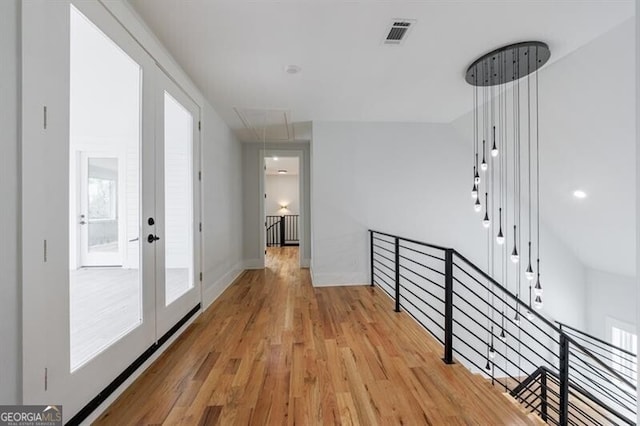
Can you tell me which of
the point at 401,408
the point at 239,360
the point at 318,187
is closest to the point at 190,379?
the point at 239,360

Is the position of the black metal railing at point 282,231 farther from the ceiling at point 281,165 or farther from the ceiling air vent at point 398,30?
the ceiling air vent at point 398,30

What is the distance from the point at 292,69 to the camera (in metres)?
2.68

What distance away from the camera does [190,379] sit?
185 cm

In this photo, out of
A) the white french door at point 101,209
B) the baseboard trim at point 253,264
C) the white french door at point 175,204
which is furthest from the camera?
the baseboard trim at point 253,264

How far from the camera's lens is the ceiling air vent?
202 centimetres

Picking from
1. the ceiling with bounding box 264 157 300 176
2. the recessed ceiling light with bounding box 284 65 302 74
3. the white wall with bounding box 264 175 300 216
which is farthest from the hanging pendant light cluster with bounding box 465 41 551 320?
the white wall with bounding box 264 175 300 216

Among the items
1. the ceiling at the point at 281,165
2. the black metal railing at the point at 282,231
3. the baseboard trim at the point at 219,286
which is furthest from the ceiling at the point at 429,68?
the black metal railing at the point at 282,231

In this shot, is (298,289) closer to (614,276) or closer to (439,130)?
(439,130)

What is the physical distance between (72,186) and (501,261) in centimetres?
561

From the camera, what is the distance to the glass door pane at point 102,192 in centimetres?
149

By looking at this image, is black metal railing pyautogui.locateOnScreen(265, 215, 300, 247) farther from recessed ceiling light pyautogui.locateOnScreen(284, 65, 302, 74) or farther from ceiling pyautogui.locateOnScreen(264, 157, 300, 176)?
recessed ceiling light pyautogui.locateOnScreen(284, 65, 302, 74)

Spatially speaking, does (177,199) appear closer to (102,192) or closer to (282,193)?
(102,192)

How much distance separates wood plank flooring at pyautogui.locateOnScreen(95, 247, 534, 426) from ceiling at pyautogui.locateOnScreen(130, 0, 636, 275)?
2.58 meters

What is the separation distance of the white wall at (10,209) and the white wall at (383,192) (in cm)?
335
